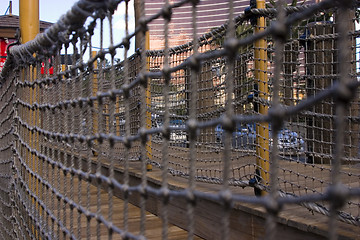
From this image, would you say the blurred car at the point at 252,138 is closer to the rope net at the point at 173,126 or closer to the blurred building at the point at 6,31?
the rope net at the point at 173,126

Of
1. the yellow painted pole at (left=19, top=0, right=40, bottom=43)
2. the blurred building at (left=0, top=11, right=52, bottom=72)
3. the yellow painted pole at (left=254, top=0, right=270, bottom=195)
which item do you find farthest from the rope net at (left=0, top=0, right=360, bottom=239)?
the blurred building at (left=0, top=11, right=52, bottom=72)

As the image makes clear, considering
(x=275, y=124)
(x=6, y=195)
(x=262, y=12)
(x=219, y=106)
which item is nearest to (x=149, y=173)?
(x=219, y=106)

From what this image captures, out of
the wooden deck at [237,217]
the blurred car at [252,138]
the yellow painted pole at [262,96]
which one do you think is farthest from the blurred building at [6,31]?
the yellow painted pole at [262,96]

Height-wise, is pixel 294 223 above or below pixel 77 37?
below

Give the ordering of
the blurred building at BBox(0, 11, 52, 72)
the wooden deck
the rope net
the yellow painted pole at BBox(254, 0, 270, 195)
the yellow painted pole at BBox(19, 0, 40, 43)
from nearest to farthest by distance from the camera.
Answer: the rope net
the wooden deck
the yellow painted pole at BBox(254, 0, 270, 195)
the yellow painted pole at BBox(19, 0, 40, 43)
the blurred building at BBox(0, 11, 52, 72)

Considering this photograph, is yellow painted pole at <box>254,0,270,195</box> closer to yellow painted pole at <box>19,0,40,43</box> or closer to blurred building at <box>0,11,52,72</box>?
yellow painted pole at <box>19,0,40,43</box>

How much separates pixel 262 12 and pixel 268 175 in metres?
0.79

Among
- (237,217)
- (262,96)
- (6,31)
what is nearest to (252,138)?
(262,96)

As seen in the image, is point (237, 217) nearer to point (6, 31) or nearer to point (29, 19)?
point (29, 19)

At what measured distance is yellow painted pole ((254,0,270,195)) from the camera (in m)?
1.95

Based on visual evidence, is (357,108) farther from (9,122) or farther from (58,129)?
(9,122)

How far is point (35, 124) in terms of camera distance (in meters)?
1.99

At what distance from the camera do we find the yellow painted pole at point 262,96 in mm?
1946

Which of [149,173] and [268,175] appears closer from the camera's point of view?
[268,175]
